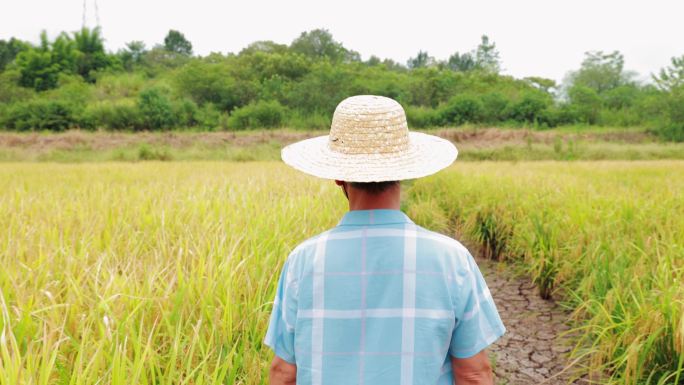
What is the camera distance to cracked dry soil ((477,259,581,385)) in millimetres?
2803

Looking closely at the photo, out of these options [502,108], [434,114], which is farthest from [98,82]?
[502,108]

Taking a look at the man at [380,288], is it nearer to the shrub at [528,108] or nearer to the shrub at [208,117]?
the shrub at [208,117]

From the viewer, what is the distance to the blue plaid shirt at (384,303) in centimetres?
97

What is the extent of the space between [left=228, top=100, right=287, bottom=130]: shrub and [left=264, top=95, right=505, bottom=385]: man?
2283cm

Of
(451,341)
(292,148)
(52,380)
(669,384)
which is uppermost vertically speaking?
(292,148)

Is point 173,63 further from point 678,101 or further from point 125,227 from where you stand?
point 125,227

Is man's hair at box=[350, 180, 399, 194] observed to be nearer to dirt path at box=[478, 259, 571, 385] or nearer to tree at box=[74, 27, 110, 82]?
dirt path at box=[478, 259, 571, 385]

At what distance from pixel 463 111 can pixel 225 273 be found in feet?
77.4

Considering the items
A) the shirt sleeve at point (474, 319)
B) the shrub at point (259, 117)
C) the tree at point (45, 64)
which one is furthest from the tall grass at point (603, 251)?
the tree at point (45, 64)

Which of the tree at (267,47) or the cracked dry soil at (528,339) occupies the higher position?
the tree at (267,47)

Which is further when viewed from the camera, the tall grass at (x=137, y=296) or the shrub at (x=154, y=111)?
the shrub at (x=154, y=111)

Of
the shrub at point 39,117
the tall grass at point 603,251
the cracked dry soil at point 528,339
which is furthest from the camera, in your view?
the shrub at point 39,117

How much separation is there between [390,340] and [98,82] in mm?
32503

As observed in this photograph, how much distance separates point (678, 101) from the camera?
19906mm
